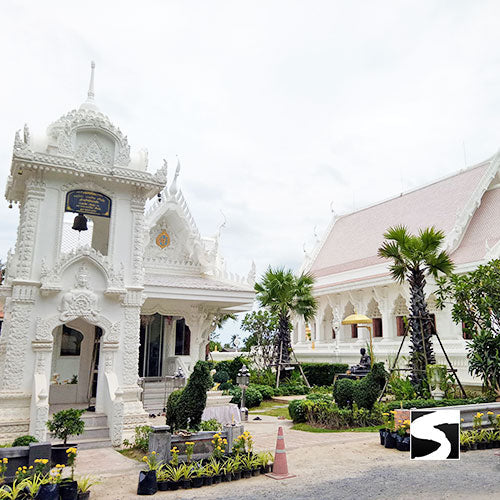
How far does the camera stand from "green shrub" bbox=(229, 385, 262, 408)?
1502 centimetres

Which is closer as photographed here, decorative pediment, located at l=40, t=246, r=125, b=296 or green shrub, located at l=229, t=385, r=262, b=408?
decorative pediment, located at l=40, t=246, r=125, b=296

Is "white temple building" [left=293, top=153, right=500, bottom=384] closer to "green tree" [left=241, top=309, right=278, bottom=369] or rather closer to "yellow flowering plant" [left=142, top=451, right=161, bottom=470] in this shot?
"green tree" [left=241, top=309, right=278, bottom=369]

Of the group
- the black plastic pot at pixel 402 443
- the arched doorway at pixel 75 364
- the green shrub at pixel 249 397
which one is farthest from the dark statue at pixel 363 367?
the arched doorway at pixel 75 364

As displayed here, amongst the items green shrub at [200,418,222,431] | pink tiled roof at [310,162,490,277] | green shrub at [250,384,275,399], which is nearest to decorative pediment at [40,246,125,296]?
green shrub at [200,418,222,431]

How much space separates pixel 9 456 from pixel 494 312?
12.3 metres

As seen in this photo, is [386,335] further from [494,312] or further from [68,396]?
[68,396]

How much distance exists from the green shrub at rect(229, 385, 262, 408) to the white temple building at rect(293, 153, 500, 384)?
6365mm

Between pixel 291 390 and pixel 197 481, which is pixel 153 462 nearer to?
pixel 197 481

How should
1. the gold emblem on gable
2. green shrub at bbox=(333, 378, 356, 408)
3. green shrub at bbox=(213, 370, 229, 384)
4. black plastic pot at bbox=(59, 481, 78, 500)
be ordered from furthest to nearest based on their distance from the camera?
green shrub at bbox=(213, 370, 229, 384)
the gold emblem on gable
green shrub at bbox=(333, 378, 356, 408)
black plastic pot at bbox=(59, 481, 78, 500)

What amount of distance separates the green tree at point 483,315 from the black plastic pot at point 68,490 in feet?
36.7

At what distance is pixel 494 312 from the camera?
1302 cm

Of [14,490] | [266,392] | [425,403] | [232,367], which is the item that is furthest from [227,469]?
[232,367]

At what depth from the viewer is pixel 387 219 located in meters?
27.8

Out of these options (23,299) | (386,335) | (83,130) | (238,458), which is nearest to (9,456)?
(238,458)
